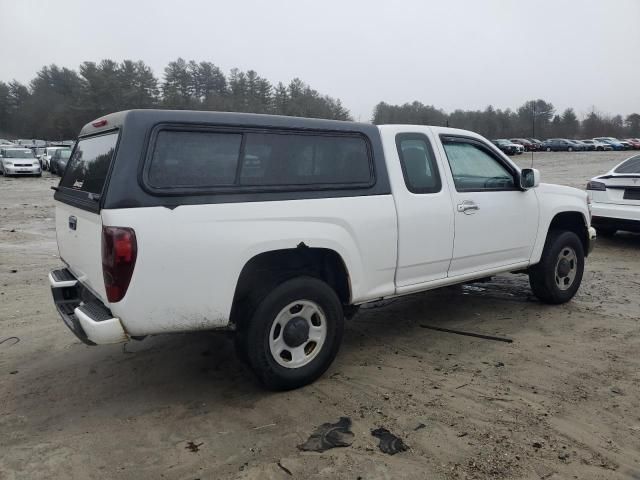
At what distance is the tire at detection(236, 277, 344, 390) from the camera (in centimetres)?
344

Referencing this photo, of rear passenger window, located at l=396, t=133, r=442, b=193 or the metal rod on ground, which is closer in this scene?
rear passenger window, located at l=396, t=133, r=442, b=193

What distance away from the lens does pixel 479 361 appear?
4191mm

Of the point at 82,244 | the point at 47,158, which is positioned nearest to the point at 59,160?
the point at 47,158

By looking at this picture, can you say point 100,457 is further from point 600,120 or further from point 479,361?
point 600,120

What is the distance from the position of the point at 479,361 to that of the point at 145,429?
2587 mm

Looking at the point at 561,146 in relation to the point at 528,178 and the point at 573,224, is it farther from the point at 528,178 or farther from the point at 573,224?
the point at 528,178

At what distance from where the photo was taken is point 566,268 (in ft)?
18.5

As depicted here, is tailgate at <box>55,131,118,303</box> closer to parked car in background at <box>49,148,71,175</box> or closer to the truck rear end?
the truck rear end

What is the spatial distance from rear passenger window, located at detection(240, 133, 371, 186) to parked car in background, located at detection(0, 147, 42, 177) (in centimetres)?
2788

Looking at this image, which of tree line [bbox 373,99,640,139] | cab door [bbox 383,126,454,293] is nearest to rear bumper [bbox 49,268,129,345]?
cab door [bbox 383,126,454,293]

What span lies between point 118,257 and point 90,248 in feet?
1.60

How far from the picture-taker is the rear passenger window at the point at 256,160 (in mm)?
3160

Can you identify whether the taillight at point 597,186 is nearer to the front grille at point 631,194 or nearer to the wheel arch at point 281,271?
the front grille at point 631,194

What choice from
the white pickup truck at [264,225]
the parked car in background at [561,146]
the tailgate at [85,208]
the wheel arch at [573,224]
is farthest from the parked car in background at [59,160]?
the parked car in background at [561,146]
